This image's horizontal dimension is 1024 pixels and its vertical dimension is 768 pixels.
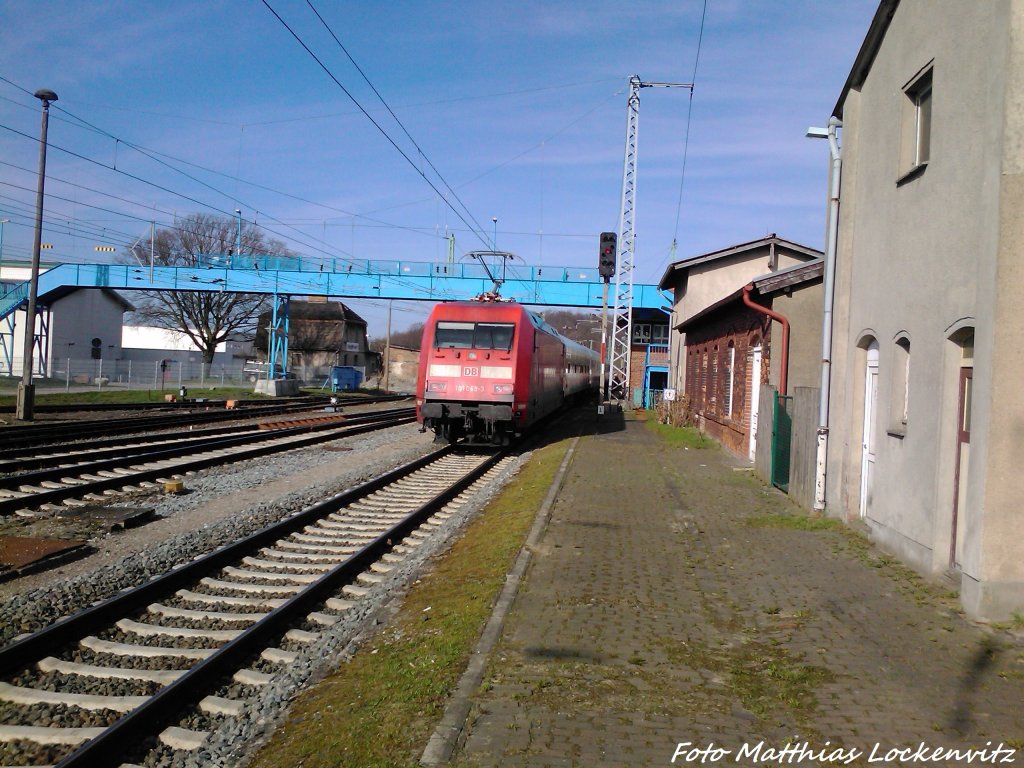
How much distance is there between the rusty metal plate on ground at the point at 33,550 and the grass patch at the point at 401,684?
3.50m

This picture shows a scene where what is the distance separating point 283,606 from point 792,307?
10673 millimetres

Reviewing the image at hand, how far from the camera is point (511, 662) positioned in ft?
17.0

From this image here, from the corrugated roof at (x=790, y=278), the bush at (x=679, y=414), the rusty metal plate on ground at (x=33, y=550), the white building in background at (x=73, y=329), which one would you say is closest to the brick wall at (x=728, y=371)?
the bush at (x=679, y=414)

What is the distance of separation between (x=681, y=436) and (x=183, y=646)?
1755cm

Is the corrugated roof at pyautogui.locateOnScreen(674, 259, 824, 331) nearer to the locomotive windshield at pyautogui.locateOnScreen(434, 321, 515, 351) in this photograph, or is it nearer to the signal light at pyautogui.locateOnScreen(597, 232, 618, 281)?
the locomotive windshield at pyautogui.locateOnScreen(434, 321, 515, 351)

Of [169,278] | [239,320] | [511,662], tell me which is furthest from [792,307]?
[239,320]

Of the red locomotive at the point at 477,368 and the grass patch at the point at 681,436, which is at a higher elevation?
the red locomotive at the point at 477,368

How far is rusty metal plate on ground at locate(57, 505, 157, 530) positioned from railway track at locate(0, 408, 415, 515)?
21.4 inches

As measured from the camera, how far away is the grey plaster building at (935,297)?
19.1 feet

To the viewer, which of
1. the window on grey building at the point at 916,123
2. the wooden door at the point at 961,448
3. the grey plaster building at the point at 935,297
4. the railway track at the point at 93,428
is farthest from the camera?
the railway track at the point at 93,428

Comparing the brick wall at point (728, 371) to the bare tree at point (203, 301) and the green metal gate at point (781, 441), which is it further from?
the bare tree at point (203, 301)

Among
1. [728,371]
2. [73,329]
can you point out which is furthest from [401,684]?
[73,329]

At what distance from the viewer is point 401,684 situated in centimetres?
493

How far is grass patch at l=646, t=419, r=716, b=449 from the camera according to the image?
19886mm
